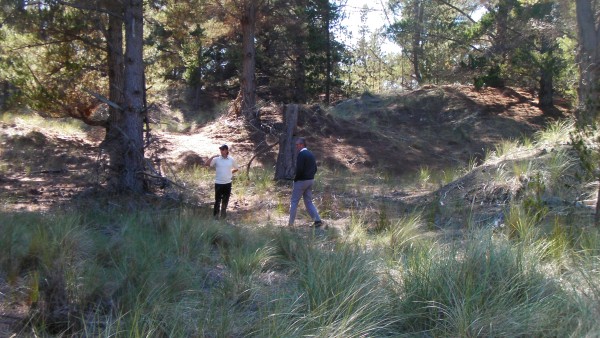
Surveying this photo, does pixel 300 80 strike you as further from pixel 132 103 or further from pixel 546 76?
pixel 132 103

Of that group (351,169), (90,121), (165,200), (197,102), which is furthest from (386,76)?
(165,200)

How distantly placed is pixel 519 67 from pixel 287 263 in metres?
21.7

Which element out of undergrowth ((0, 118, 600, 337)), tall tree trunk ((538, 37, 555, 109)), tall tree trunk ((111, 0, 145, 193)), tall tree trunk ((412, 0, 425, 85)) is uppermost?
tall tree trunk ((412, 0, 425, 85))

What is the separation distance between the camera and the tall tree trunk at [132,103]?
12875mm

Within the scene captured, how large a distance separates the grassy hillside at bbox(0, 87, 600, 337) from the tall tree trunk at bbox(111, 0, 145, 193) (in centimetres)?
83

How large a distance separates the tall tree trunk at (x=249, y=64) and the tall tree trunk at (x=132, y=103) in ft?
32.0

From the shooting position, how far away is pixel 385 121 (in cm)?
2839

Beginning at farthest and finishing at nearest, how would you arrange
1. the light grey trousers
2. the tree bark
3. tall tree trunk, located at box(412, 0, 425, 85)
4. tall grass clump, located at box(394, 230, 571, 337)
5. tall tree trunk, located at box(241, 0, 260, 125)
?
tall tree trunk, located at box(412, 0, 425, 85), tall tree trunk, located at box(241, 0, 260, 125), the tree bark, the light grey trousers, tall grass clump, located at box(394, 230, 571, 337)

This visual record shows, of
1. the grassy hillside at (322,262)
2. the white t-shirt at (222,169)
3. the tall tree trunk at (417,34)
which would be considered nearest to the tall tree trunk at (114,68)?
the grassy hillside at (322,262)

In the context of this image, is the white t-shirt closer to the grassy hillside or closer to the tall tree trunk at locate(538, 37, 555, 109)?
the grassy hillside

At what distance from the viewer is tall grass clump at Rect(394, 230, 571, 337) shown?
173 inches

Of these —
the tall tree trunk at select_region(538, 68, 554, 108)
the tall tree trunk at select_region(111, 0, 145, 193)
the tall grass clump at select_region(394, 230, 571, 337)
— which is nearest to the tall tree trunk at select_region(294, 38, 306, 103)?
the tall tree trunk at select_region(538, 68, 554, 108)

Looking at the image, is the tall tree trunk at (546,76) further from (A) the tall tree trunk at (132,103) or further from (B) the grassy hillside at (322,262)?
(A) the tall tree trunk at (132,103)

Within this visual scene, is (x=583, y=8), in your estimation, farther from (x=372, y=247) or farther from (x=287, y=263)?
(x=287, y=263)
